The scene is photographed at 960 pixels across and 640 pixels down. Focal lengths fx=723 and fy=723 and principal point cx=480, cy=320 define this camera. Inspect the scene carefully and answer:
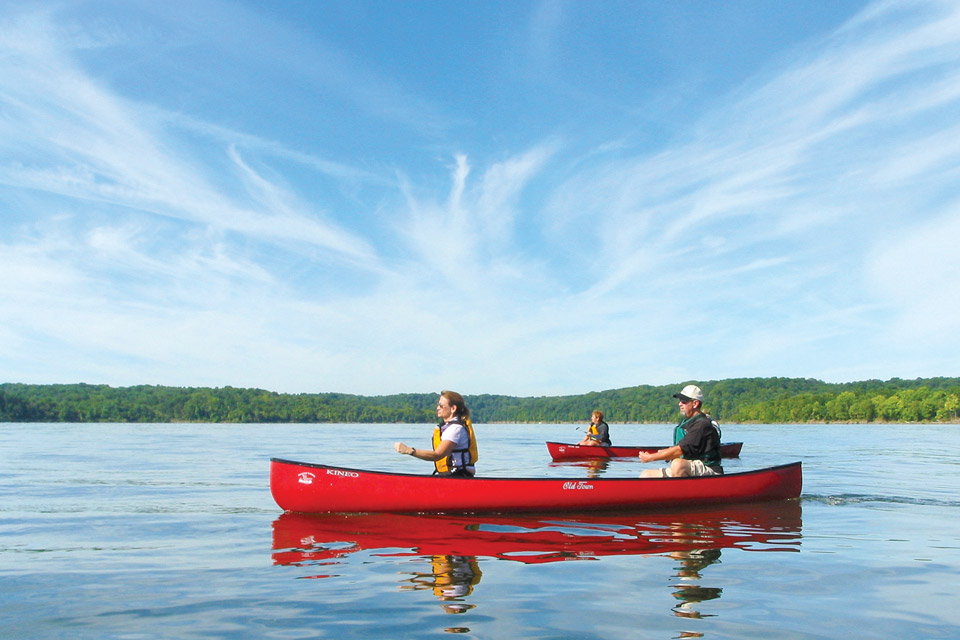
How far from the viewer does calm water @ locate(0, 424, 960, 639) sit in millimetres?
5266

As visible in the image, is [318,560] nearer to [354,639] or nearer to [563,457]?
[354,639]

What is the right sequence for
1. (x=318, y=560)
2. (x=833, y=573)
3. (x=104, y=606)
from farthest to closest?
(x=318, y=560)
(x=833, y=573)
(x=104, y=606)

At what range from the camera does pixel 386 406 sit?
654 ft

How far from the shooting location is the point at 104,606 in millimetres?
5723

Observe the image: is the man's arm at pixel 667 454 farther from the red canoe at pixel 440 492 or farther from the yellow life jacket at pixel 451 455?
the yellow life jacket at pixel 451 455

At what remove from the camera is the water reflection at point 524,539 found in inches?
266

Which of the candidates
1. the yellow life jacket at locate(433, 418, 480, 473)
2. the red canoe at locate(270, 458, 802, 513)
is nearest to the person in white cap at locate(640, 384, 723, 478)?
the red canoe at locate(270, 458, 802, 513)

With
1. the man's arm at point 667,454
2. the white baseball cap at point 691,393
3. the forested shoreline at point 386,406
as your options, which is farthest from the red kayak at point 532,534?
the forested shoreline at point 386,406

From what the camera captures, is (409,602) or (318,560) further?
(318,560)

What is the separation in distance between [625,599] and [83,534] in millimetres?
7307

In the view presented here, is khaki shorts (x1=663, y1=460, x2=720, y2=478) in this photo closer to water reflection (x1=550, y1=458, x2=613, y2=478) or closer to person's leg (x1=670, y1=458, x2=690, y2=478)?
person's leg (x1=670, y1=458, x2=690, y2=478)

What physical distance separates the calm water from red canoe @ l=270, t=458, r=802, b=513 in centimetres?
22

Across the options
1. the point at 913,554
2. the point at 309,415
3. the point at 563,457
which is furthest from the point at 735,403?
the point at 913,554

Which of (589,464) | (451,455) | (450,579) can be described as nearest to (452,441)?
(451,455)
